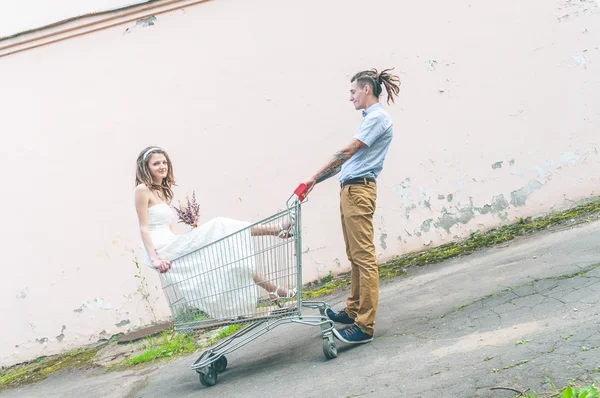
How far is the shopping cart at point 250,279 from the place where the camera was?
414cm

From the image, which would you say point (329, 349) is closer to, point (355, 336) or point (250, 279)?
point (355, 336)

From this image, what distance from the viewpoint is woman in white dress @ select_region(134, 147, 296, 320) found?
421 cm

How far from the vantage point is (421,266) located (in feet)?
20.9

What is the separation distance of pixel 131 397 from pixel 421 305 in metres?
2.47

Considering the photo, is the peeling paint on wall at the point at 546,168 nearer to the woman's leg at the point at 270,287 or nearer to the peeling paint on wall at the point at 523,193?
the peeling paint on wall at the point at 523,193

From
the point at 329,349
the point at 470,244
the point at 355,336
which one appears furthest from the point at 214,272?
the point at 470,244

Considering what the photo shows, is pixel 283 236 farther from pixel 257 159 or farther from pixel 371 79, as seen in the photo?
pixel 257 159

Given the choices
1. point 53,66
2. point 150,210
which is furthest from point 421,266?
point 53,66

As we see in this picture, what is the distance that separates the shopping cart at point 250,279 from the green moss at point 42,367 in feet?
8.96

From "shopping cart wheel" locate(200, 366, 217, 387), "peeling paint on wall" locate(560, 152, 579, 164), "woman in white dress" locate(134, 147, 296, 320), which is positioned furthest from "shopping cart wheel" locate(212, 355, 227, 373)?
"peeling paint on wall" locate(560, 152, 579, 164)

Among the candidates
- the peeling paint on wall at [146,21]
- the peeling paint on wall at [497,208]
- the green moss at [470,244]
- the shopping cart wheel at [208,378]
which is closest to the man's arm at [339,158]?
the shopping cart wheel at [208,378]

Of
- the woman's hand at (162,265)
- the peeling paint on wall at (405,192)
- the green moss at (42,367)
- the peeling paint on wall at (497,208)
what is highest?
the woman's hand at (162,265)

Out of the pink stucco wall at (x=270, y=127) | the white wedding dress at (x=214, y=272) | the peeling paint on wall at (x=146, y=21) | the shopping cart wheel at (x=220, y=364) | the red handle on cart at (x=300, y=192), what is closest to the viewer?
the red handle on cart at (x=300, y=192)

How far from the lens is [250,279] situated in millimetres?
4164
